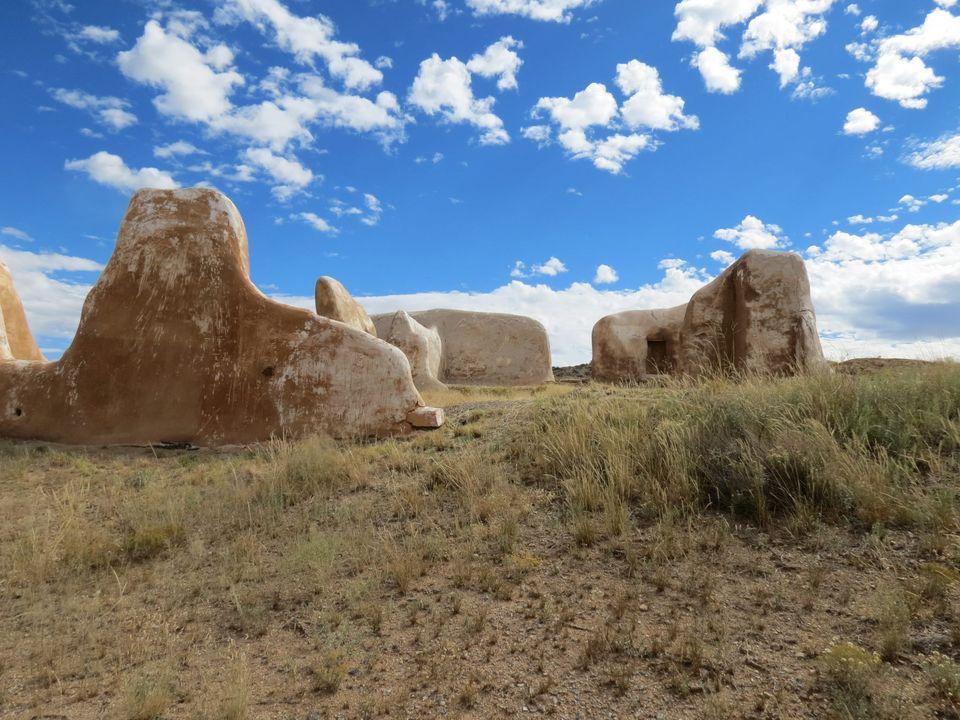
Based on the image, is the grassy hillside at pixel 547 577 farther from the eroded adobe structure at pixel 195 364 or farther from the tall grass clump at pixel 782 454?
the eroded adobe structure at pixel 195 364

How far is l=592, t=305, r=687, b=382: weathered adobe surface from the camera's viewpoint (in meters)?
16.8

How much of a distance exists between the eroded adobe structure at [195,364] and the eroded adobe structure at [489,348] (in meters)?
10.9

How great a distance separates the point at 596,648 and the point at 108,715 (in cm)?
213

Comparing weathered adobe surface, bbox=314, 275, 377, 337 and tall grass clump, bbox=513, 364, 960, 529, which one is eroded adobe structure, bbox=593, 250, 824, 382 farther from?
weathered adobe surface, bbox=314, 275, 377, 337

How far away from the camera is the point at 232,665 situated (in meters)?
2.83

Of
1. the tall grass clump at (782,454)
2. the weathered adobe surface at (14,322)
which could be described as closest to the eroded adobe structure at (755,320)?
the tall grass clump at (782,454)

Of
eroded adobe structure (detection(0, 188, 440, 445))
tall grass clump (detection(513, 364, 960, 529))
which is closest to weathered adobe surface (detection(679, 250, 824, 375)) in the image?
tall grass clump (detection(513, 364, 960, 529))

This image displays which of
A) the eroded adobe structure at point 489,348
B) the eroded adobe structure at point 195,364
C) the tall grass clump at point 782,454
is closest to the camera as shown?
the tall grass clump at point 782,454

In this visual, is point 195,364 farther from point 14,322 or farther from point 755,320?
point 755,320

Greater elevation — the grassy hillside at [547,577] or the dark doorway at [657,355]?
the dark doorway at [657,355]

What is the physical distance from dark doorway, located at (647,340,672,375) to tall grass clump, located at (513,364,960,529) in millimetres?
10966

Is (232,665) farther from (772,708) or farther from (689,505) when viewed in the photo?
(689,505)

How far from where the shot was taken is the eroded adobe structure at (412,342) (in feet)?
50.9

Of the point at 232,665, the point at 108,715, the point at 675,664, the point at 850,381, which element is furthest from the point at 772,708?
the point at 850,381
